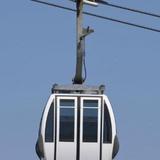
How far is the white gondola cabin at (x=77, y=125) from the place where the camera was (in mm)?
68750

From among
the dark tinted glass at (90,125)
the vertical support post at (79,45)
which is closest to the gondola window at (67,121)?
the dark tinted glass at (90,125)

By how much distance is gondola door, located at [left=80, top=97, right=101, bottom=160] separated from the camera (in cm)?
6869

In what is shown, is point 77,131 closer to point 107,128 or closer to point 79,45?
point 107,128

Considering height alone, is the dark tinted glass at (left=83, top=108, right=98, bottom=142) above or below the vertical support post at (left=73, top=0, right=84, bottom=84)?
below

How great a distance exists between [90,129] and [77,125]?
38cm

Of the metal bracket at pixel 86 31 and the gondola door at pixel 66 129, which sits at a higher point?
the metal bracket at pixel 86 31

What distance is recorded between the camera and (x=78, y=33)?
70625mm

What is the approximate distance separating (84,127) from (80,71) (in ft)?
6.82

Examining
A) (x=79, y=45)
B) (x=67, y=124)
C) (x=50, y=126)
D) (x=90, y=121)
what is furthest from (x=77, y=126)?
(x=79, y=45)

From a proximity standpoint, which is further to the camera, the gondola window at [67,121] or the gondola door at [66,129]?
the gondola window at [67,121]

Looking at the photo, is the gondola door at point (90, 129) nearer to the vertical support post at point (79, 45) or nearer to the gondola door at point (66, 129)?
the gondola door at point (66, 129)

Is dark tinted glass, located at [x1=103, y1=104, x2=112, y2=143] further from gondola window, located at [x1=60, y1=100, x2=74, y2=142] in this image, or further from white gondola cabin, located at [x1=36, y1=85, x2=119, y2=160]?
gondola window, located at [x1=60, y1=100, x2=74, y2=142]

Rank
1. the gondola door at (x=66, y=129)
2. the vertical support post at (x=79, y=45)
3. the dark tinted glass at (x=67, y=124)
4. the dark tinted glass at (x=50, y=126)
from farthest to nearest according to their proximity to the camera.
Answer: the vertical support post at (x=79, y=45) < the dark tinted glass at (x=50, y=126) < the dark tinted glass at (x=67, y=124) < the gondola door at (x=66, y=129)

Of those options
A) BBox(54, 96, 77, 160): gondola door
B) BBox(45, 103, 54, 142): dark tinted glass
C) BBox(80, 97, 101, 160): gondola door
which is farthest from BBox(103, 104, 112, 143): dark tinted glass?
BBox(45, 103, 54, 142): dark tinted glass
